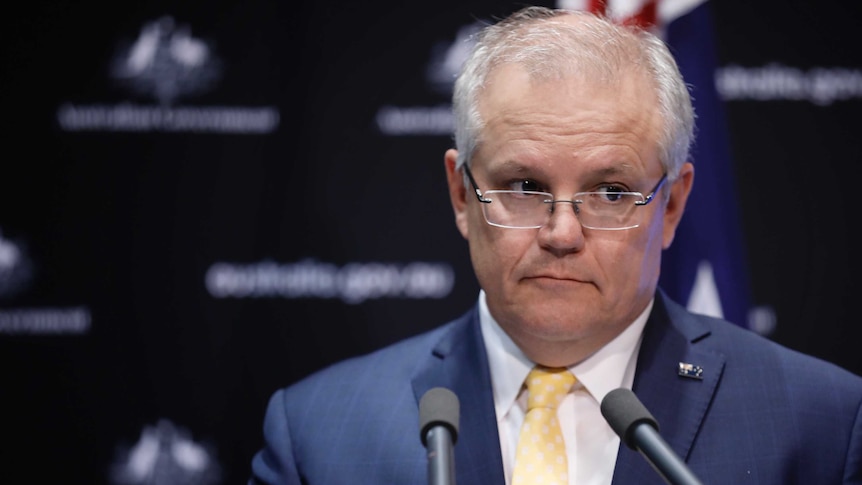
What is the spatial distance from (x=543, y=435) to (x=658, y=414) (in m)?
0.25

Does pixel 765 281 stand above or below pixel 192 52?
below

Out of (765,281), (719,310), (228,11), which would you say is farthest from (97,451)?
(765,281)

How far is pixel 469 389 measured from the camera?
2201 mm

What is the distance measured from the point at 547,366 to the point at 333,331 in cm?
114

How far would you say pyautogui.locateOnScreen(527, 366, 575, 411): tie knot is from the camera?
211 cm

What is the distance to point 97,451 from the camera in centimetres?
310

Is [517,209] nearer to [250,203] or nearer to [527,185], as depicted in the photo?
[527,185]

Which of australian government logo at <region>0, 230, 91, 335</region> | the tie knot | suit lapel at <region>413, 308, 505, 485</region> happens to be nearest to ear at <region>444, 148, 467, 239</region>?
suit lapel at <region>413, 308, 505, 485</region>

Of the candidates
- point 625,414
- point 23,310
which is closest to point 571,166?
point 625,414

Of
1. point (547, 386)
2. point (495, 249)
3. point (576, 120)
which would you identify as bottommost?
point (547, 386)

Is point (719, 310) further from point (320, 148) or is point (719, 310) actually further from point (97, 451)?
point (97, 451)

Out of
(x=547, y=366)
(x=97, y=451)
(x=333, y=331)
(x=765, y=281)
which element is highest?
(x=547, y=366)

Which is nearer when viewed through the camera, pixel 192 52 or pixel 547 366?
pixel 547 366

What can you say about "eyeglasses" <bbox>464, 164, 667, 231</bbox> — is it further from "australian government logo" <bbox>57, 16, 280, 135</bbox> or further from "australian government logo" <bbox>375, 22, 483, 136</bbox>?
"australian government logo" <bbox>57, 16, 280, 135</bbox>
